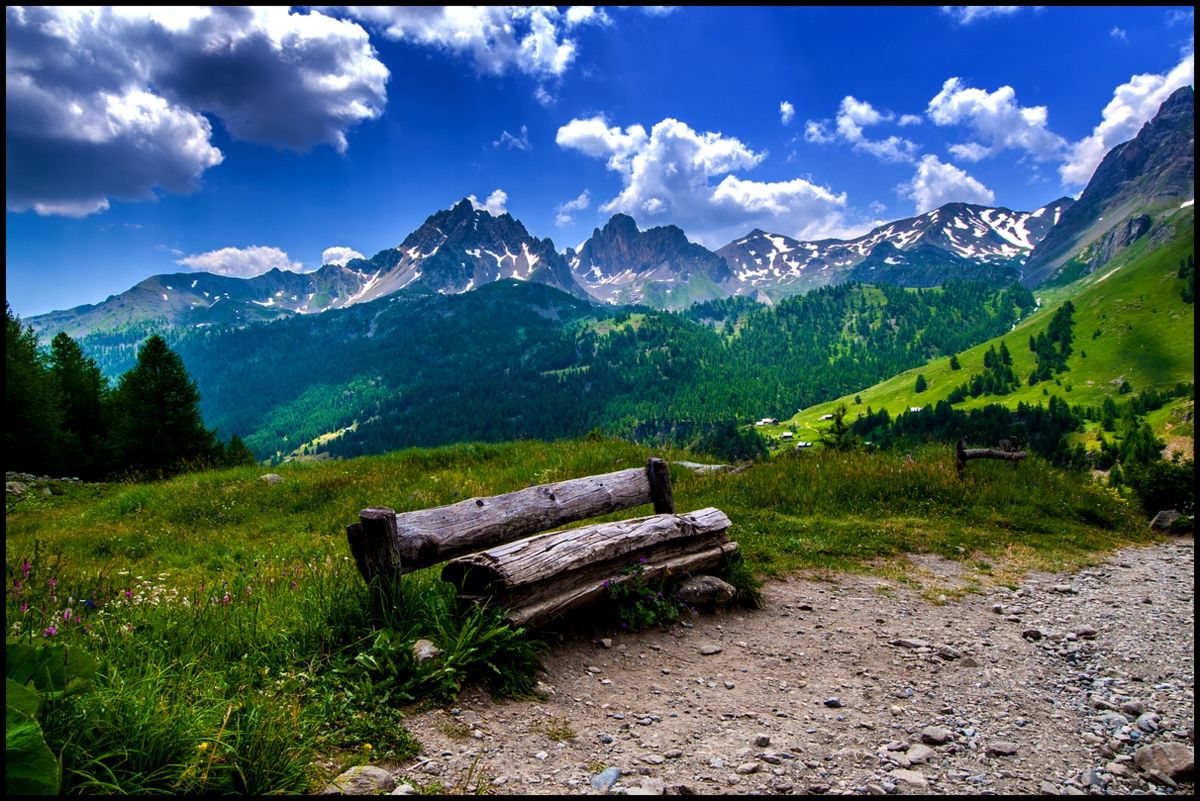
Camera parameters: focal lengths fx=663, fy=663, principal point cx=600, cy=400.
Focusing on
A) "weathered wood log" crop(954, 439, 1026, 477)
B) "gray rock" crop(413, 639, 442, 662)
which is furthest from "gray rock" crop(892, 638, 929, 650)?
"weathered wood log" crop(954, 439, 1026, 477)

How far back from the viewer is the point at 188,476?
19.9 meters

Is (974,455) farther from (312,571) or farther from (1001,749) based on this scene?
(312,571)

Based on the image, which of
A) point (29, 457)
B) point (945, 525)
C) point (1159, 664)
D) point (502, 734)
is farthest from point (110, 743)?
point (29, 457)

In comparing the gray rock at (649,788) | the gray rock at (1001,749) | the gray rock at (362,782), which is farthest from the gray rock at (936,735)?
the gray rock at (362,782)

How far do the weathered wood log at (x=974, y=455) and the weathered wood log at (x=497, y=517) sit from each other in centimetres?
968

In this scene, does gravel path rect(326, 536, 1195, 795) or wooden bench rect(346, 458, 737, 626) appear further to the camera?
wooden bench rect(346, 458, 737, 626)

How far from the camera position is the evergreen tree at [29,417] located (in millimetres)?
32188

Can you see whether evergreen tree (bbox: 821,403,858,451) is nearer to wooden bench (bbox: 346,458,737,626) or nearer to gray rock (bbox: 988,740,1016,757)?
wooden bench (bbox: 346,458,737,626)

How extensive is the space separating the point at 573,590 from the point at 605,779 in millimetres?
2622

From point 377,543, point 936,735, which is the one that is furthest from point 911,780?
point 377,543

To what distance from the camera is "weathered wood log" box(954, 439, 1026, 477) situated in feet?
54.1

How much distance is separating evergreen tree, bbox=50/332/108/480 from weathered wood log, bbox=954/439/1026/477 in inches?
1812

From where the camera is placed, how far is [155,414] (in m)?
37.1

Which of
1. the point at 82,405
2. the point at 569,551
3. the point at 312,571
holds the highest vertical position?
the point at 82,405
